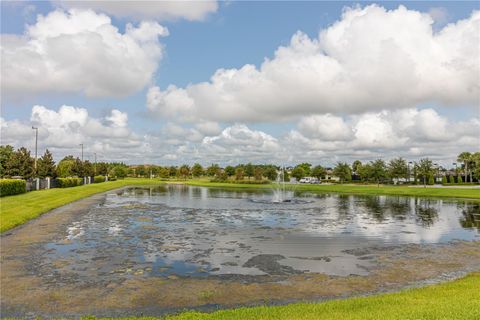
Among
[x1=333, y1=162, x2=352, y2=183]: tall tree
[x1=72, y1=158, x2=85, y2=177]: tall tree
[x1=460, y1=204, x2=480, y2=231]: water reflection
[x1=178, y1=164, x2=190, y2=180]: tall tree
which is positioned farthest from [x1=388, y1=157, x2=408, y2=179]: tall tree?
[x1=178, y1=164, x2=190, y2=180]: tall tree

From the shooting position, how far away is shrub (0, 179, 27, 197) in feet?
128

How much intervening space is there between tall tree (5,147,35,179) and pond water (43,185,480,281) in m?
34.5

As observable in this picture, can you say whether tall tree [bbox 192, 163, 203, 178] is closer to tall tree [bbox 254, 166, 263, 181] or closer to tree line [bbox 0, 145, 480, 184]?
tree line [bbox 0, 145, 480, 184]

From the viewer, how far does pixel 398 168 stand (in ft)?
288

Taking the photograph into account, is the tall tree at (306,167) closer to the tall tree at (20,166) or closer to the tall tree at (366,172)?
the tall tree at (366,172)

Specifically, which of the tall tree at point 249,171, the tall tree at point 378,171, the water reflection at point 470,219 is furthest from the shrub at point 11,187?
the tall tree at point 249,171

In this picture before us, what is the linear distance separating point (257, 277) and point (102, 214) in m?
21.7

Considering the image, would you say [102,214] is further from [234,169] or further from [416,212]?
[234,169]

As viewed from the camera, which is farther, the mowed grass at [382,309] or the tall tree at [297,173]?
the tall tree at [297,173]

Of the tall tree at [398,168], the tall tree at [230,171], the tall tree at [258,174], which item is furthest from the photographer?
the tall tree at [230,171]

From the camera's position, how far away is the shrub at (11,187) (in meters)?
39.0

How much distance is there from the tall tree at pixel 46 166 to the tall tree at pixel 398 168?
226 feet

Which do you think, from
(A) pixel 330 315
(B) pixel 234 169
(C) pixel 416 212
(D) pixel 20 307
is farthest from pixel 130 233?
(B) pixel 234 169

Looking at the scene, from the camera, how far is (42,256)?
51.3ft
